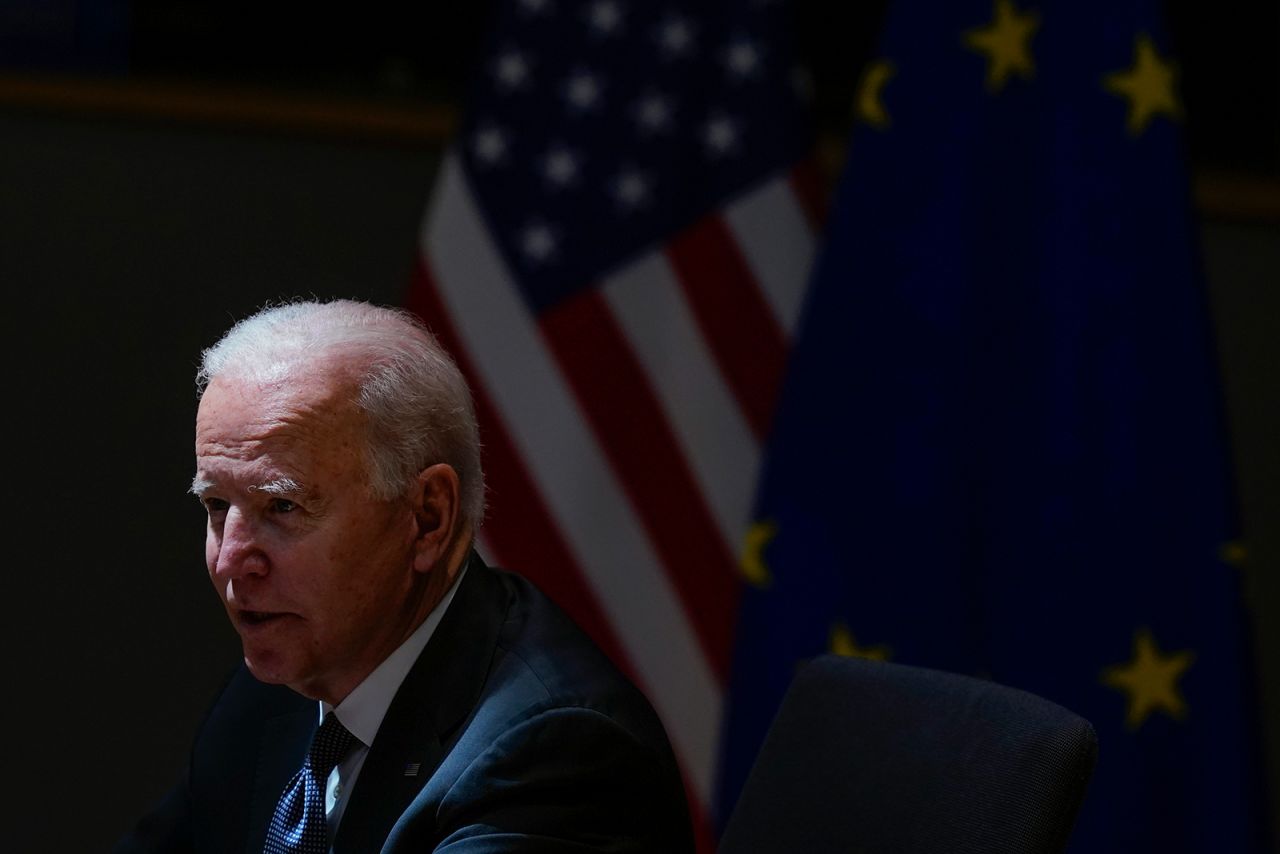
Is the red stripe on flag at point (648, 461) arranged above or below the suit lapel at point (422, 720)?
below

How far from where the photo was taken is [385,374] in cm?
160

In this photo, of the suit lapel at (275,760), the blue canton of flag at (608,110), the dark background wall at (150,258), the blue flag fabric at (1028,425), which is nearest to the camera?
the suit lapel at (275,760)

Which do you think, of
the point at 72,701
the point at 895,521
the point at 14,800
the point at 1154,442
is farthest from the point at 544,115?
the point at 14,800

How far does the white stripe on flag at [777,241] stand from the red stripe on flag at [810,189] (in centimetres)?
1

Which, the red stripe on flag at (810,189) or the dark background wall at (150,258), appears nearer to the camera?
the red stripe on flag at (810,189)

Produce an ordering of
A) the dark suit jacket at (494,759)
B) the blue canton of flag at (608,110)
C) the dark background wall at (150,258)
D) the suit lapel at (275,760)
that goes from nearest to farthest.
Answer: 1. the dark suit jacket at (494,759)
2. the suit lapel at (275,760)
3. the blue canton of flag at (608,110)
4. the dark background wall at (150,258)

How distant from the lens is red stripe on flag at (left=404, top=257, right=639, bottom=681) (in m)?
3.38

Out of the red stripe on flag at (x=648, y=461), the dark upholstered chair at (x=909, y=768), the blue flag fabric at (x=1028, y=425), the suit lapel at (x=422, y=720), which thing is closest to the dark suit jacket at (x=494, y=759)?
the suit lapel at (x=422, y=720)

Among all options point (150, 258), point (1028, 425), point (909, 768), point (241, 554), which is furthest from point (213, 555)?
point (150, 258)

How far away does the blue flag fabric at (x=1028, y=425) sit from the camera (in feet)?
9.85

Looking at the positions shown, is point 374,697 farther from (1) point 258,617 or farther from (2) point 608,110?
(2) point 608,110

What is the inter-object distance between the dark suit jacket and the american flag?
1.55 meters

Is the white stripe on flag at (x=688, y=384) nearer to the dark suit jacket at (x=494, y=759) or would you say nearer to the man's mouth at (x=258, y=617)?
the dark suit jacket at (x=494, y=759)

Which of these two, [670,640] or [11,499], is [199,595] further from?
[670,640]
